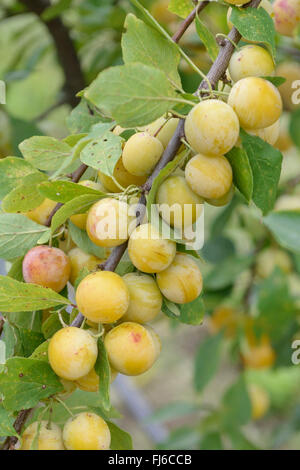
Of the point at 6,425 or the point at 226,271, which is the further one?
the point at 226,271

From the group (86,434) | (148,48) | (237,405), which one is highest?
(148,48)

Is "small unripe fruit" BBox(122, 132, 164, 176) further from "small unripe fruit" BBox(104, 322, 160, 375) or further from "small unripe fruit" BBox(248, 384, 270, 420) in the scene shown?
"small unripe fruit" BBox(248, 384, 270, 420)

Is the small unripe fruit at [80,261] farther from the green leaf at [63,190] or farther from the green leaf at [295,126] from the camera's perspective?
the green leaf at [295,126]

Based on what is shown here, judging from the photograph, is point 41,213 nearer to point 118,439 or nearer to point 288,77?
point 118,439

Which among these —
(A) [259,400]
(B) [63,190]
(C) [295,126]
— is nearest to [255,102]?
(B) [63,190]
